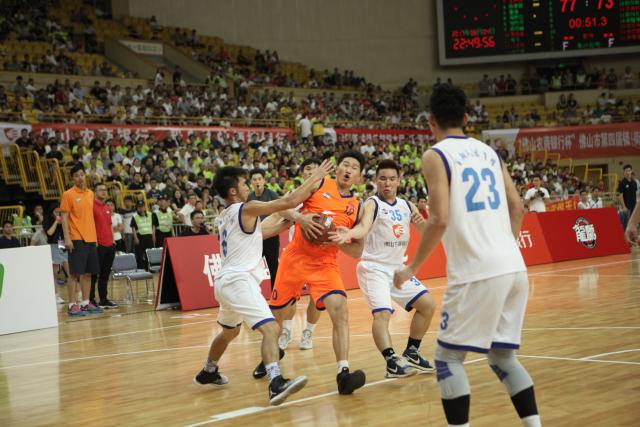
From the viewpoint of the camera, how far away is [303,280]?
783 centimetres

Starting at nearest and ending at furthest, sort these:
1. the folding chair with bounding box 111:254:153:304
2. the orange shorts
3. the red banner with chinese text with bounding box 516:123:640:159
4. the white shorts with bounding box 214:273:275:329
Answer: the white shorts with bounding box 214:273:275:329
the orange shorts
the folding chair with bounding box 111:254:153:304
the red banner with chinese text with bounding box 516:123:640:159

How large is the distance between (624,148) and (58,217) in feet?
93.5

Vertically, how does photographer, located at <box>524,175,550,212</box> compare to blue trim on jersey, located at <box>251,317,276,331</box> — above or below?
below

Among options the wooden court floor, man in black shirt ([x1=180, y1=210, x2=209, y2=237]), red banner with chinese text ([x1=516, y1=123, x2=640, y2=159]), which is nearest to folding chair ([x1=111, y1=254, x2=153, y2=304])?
man in black shirt ([x1=180, y1=210, x2=209, y2=237])

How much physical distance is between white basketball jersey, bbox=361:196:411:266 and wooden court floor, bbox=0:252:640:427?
1.10 m

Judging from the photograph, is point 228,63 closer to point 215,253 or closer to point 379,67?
point 379,67

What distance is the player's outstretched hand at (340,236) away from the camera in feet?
22.9

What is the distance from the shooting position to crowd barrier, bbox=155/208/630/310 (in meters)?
14.2

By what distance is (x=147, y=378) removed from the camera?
8297 mm

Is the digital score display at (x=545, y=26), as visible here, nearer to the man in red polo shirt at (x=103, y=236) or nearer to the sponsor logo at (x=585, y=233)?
the sponsor logo at (x=585, y=233)

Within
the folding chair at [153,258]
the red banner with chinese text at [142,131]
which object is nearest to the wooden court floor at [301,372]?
the folding chair at [153,258]

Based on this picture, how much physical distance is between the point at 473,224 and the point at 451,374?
0.83m

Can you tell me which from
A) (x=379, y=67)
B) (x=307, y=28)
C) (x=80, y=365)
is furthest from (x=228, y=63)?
(x=80, y=365)

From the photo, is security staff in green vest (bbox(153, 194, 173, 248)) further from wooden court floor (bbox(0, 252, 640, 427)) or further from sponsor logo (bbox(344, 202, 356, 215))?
sponsor logo (bbox(344, 202, 356, 215))
